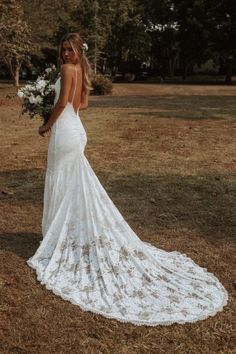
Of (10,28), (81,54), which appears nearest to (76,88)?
(81,54)

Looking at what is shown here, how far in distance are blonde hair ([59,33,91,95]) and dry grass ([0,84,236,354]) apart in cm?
223

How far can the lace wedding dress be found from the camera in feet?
16.0

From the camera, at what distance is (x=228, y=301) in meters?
5.09

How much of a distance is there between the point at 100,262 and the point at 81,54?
2.37 metres

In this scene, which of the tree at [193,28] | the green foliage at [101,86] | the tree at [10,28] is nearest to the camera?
the tree at [10,28]

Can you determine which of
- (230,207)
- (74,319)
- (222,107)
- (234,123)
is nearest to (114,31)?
(222,107)

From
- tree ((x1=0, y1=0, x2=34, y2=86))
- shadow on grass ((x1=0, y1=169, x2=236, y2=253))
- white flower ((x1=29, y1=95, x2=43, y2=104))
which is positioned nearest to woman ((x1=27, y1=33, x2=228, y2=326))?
white flower ((x1=29, y1=95, x2=43, y2=104))

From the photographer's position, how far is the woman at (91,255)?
4910mm

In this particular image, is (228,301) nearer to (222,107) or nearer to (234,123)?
(234,123)

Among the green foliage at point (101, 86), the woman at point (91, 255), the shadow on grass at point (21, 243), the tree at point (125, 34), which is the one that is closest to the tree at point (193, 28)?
the tree at point (125, 34)

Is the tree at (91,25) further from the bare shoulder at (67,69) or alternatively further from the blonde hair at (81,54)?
the bare shoulder at (67,69)

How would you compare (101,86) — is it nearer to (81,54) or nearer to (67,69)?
(81,54)

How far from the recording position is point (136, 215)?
793 cm

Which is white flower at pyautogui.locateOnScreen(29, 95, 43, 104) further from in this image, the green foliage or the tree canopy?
the tree canopy
